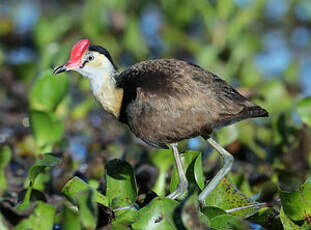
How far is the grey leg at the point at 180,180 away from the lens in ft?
12.0

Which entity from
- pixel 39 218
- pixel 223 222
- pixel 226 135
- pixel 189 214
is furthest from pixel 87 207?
pixel 226 135

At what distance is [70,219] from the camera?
117 inches

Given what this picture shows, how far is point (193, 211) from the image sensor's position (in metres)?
2.96

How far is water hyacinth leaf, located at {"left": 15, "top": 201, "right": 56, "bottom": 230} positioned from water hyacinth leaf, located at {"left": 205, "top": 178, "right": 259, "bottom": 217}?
3.16 ft

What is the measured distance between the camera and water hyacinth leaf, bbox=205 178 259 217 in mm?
3582

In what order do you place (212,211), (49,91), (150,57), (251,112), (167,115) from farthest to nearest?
(150,57) < (49,91) < (251,112) < (167,115) < (212,211)

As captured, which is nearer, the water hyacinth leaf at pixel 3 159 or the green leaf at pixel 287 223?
the green leaf at pixel 287 223

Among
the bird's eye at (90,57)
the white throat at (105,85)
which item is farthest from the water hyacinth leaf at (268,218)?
the bird's eye at (90,57)

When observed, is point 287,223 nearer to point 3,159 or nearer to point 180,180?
point 180,180

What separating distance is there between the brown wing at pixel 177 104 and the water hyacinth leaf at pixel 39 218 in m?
0.71

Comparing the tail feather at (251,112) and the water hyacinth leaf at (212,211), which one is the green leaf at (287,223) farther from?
the tail feather at (251,112)

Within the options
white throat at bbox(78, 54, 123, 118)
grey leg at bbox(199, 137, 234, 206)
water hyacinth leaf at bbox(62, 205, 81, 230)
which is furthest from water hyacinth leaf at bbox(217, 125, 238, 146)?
water hyacinth leaf at bbox(62, 205, 81, 230)

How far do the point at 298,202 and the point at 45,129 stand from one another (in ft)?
6.13

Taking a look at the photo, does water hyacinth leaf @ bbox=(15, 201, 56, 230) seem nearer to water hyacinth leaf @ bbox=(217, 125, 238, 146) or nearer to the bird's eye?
the bird's eye
